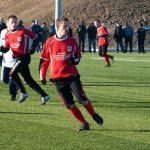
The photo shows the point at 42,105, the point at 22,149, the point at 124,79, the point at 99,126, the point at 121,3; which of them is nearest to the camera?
the point at 22,149

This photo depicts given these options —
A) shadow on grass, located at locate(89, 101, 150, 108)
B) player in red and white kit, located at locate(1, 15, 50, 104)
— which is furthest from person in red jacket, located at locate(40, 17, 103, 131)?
shadow on grass, located at locate(89, 101, 150, 108)

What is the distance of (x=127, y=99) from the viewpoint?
59.3 ft

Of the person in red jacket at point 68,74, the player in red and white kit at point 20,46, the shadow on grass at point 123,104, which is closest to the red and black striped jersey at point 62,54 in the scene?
the person in red jacket at point 68,74

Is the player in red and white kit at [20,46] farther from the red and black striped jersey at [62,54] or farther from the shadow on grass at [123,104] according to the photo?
the red and black striped jersey at [62,54]

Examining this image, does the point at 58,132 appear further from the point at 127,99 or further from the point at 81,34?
the point at 81,34

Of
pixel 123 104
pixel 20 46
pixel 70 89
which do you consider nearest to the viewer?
pixel 70 89

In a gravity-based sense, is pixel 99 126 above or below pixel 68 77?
below

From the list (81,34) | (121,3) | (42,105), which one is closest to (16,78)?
(42,105)

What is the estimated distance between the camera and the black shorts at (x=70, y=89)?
12773 millimetres

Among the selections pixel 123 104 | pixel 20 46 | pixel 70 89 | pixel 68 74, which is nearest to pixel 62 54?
pixel 68 74

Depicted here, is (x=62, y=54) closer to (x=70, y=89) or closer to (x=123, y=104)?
(x=70, y=89)

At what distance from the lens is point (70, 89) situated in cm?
1298

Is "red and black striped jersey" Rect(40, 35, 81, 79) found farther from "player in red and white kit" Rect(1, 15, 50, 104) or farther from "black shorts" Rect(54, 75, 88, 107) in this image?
"player in red and white kit" Rect(1, 15, 50, 104)

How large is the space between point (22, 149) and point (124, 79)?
13867 mm
